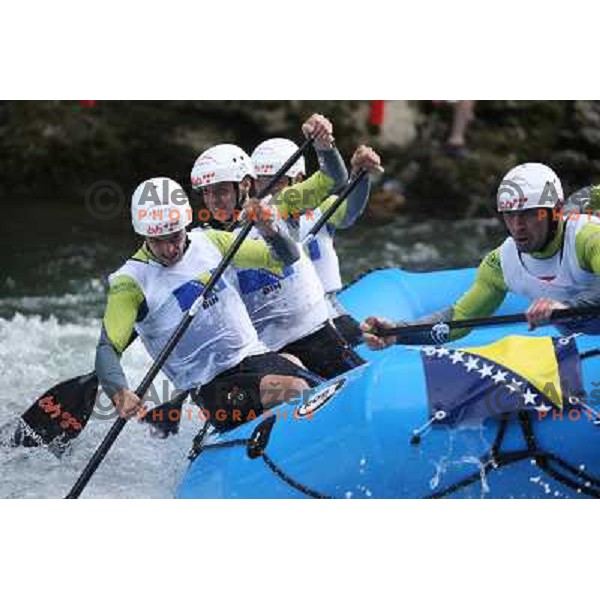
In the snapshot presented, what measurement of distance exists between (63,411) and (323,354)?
1.28 metres

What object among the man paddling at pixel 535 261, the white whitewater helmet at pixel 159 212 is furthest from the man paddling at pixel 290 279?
the man paddling at pixel 535 261

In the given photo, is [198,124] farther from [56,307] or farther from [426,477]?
[426,477]

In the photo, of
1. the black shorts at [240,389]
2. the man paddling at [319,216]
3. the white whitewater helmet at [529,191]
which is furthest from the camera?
the man paddling at [319,216]

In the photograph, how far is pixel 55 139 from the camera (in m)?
14.5

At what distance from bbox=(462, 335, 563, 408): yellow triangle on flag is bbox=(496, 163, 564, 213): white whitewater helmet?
0.59 m

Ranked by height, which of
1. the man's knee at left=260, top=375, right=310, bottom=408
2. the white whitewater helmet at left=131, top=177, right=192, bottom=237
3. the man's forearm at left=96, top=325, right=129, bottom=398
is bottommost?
the man's knee at left=260, top=375, right=310, bottom=408

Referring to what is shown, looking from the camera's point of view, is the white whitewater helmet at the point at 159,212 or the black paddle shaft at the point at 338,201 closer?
the white whitewater helmet at the point at 159,212

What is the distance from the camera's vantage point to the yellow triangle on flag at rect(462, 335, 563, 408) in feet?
15.6

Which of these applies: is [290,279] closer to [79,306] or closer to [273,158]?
[273,158]

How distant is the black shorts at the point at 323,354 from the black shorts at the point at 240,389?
49 centimetres

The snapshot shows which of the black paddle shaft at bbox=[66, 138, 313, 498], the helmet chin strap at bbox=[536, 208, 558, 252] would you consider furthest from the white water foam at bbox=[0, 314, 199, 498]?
the helmet chin strap at bbox=[536, 208, 558, 252]

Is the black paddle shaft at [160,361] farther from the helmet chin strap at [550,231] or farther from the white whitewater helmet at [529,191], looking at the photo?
the helmet chin strap at [550,231]

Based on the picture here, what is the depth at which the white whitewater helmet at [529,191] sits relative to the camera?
205 inches

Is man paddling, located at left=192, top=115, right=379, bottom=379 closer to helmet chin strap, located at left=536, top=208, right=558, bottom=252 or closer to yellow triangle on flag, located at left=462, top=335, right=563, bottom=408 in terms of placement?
helmet chin strap, located at left=536, top=208, right=558, bottom=252
